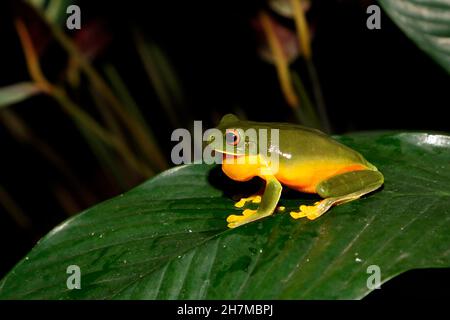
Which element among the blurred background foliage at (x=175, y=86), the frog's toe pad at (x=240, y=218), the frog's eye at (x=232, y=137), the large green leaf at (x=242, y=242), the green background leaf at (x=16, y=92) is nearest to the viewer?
the large green leaf at (x=242, y=242)

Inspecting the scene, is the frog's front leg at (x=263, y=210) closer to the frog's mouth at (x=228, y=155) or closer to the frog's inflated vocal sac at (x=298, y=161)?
the frog's inflated vocal sac at (x=298, y=161)

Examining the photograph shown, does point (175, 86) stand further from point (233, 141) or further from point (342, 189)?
point (342, 189)

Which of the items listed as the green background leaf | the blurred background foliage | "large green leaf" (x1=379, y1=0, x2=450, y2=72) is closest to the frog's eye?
"large green leaf" (x1=379, y1=0, x2=450, y2=72)

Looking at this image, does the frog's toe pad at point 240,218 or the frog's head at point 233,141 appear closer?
the frog's toe pad at point 240,218

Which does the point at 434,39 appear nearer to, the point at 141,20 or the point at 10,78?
the point at 141,20

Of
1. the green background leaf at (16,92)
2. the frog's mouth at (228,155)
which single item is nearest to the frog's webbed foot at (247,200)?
the frog's mouth at (228,155)

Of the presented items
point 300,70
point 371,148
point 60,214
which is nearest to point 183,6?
point 300,70
